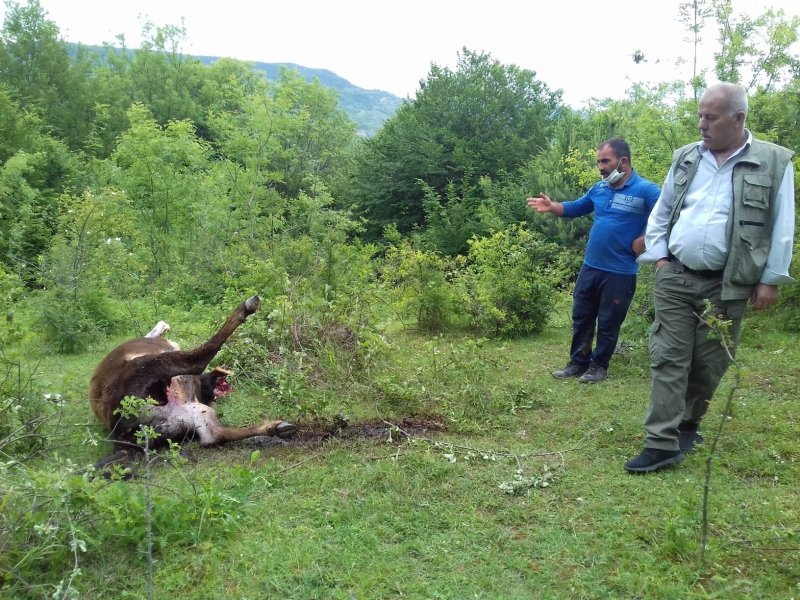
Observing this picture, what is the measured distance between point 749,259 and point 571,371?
249cm

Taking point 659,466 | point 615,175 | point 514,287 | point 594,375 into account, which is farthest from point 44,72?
point 659,466

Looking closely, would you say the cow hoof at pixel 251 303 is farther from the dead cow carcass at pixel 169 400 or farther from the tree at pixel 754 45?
the tree at pixel 754 45

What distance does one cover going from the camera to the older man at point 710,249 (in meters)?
3.03

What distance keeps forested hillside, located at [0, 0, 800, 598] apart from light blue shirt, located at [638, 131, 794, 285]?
1757 millimetres

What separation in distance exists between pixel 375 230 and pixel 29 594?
23.7 metres

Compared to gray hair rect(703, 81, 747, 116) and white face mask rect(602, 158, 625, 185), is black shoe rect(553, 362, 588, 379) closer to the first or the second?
white face mask rect(602, 158, 625, 185)

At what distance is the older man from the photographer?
3027 millimetres

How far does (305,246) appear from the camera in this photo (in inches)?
297

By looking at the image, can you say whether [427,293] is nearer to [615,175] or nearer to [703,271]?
[615,175]

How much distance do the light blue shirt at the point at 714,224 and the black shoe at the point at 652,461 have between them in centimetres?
107

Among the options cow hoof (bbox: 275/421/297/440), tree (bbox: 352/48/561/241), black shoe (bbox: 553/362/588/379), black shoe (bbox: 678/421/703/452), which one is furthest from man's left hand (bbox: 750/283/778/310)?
tree (bbox: 352/48/561/241)

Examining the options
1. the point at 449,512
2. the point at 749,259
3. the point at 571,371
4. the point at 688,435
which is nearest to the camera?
the point at 449,512

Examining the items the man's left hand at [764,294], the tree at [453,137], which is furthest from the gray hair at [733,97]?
the tree at [453,137]

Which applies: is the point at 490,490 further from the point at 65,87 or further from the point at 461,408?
the point at 65,87
